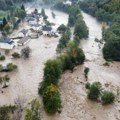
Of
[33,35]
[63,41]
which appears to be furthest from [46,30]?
[63,41]

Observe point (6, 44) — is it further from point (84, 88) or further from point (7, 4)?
point (7, 4)

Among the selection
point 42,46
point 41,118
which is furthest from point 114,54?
point 41,118

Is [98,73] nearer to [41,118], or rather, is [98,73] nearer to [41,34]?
[41,118]

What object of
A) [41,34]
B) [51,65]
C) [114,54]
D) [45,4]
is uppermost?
[51,65]

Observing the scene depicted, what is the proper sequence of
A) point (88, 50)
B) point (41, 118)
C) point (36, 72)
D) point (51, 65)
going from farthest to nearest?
point (88, 50)
point (36, 72)
point (51, 65)
point (41, 118)

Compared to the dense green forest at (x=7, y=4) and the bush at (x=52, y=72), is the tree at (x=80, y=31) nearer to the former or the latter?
the bush at (x=52, y=72)

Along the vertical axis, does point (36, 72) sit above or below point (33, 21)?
above

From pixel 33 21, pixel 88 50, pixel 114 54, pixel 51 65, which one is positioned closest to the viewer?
pixel 51 65
